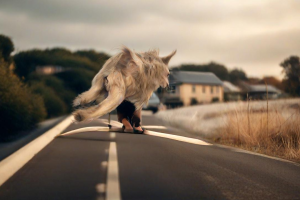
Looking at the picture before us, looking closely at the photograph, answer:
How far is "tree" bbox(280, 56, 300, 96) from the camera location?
487 inches

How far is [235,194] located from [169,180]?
2.80 ft

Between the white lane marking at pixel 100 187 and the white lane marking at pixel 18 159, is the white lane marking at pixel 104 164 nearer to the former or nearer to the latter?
the white lane marking at pixel 18 159

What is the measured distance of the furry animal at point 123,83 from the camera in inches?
190

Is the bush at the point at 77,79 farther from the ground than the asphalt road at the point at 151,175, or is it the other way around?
the bush at the point at 77,79

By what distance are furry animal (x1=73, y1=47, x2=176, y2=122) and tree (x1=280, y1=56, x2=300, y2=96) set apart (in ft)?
28.3

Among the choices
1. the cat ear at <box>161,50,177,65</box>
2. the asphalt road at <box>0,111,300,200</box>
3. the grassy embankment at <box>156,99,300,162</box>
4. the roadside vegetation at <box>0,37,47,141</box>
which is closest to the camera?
the asphalt road at <box>0,111,300,200</box>

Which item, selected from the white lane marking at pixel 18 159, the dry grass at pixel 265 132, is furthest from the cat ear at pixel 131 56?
the dry grass at pixel 265 132

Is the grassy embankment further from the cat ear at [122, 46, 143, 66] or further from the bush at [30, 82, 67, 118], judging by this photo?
the bush at [30, 82, 67, 118]

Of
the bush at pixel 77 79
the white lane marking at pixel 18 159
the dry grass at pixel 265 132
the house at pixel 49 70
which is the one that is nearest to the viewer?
the white lane marking at pixel 18 159

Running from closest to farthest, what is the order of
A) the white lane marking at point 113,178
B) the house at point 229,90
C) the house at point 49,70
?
the white lane marking at point 113,178 < the house at point 49,70 < the house at point 229,90

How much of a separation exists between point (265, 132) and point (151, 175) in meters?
4.61

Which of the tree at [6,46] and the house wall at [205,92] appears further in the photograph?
the house wall at [205,92]

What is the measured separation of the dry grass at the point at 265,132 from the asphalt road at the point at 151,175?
4.58 ft

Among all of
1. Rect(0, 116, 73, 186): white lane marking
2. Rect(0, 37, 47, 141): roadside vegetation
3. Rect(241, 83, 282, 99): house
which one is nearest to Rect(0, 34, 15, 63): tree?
Rect(0, 37, 47, 141): roadside vegetation
